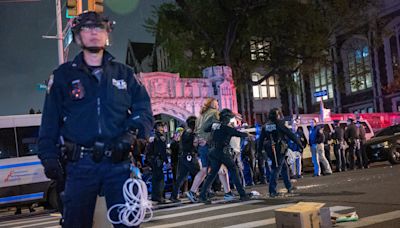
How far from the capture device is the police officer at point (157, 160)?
11.1 meters

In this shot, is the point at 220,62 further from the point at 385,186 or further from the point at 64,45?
the point at 385,186

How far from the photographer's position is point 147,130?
3.58 m

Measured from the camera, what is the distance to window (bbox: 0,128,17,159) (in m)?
12.9

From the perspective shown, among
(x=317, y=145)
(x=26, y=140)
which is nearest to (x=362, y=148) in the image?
(x=317, y=145)

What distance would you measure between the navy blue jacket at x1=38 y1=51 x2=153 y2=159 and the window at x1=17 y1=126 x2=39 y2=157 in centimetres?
1013

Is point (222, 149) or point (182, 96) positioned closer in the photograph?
point (222, 149)

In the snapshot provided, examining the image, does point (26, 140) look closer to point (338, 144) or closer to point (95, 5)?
point (95, 5)

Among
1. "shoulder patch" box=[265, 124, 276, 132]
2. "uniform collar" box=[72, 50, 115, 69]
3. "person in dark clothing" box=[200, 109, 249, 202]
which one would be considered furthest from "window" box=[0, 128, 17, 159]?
"uniform collar" box=[72, 50, 115, 69]

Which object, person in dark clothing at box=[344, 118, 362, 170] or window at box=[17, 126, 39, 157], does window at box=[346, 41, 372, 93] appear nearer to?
person in dark clothing at box=[344, 118, 362, 170]

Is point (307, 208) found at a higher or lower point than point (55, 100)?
lower

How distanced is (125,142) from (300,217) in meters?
2.64

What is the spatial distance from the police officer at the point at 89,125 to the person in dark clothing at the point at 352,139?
14634 mm

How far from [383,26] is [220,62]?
13501mm

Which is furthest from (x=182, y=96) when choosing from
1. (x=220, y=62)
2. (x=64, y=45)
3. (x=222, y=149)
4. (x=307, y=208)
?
(x=307, y=208)
